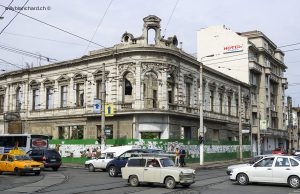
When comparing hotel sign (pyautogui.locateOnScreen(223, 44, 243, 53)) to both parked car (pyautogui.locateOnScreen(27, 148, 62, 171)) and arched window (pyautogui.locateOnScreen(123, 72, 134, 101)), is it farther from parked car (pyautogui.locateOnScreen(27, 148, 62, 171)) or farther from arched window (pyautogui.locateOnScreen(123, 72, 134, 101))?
parked car (pyautogui.locateOnScreen(27, 148, 62, 171))

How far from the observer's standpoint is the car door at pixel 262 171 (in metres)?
21.0

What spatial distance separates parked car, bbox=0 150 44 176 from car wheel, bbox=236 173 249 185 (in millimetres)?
13289

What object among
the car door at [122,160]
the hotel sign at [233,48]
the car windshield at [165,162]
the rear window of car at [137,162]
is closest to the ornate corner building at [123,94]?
the car door at [122,160]

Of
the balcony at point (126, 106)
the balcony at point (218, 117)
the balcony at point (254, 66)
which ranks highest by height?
the balcony at point (254, 66)

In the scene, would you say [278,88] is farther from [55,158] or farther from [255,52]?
[55,158]

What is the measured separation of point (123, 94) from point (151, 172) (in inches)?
908

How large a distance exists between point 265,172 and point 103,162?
14183 mm

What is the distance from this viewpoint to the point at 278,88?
279 ft

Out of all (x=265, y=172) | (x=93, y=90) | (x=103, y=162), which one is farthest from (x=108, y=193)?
(x=93, y=90)

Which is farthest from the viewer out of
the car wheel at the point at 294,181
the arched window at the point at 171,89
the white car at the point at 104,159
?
the arched window at the point at 171,89

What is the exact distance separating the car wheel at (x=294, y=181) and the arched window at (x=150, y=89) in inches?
886

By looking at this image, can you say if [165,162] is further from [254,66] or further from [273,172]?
[254,66]

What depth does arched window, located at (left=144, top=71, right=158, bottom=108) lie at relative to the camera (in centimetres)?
4188

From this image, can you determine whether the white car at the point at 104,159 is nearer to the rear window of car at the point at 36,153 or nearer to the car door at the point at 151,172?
the rear window of car at the point at 36,153
